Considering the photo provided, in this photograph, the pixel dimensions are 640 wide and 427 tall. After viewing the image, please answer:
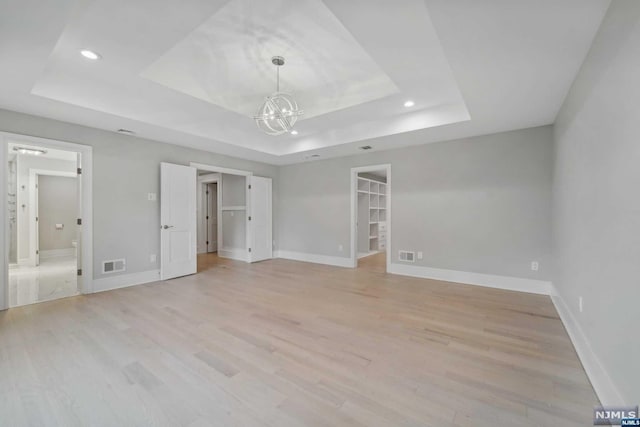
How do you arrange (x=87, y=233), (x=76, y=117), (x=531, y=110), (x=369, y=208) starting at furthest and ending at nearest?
(x=369, y=208), (x=87, y=233), (x=76, y=117), (x=531, y=110)

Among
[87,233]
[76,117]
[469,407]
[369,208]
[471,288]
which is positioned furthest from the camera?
[369,208]

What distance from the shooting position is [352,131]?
4668mm

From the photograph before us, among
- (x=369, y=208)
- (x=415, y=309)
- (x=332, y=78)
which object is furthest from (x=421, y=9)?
(x=369, y=208)

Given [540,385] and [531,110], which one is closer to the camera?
[540,385]

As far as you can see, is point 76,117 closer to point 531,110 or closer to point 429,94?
point 429,94

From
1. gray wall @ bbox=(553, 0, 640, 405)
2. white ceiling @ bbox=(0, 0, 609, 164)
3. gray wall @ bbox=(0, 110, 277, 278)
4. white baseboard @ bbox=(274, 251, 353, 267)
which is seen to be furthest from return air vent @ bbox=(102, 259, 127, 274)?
gray wall @ bbox=(553, 0, 640, 405)

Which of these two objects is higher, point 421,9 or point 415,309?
point 421,9

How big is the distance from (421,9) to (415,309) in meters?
3.03

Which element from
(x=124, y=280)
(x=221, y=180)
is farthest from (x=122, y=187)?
(x=221, y=180)

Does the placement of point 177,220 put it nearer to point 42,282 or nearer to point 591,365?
point 42,282

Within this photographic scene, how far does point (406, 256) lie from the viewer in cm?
495

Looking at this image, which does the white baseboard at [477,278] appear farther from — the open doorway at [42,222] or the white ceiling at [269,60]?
the open doorway at [42,222]

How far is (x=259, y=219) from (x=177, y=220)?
198 cm

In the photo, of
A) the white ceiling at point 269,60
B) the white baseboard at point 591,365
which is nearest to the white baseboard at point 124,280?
the white ceiling at point 269,60
